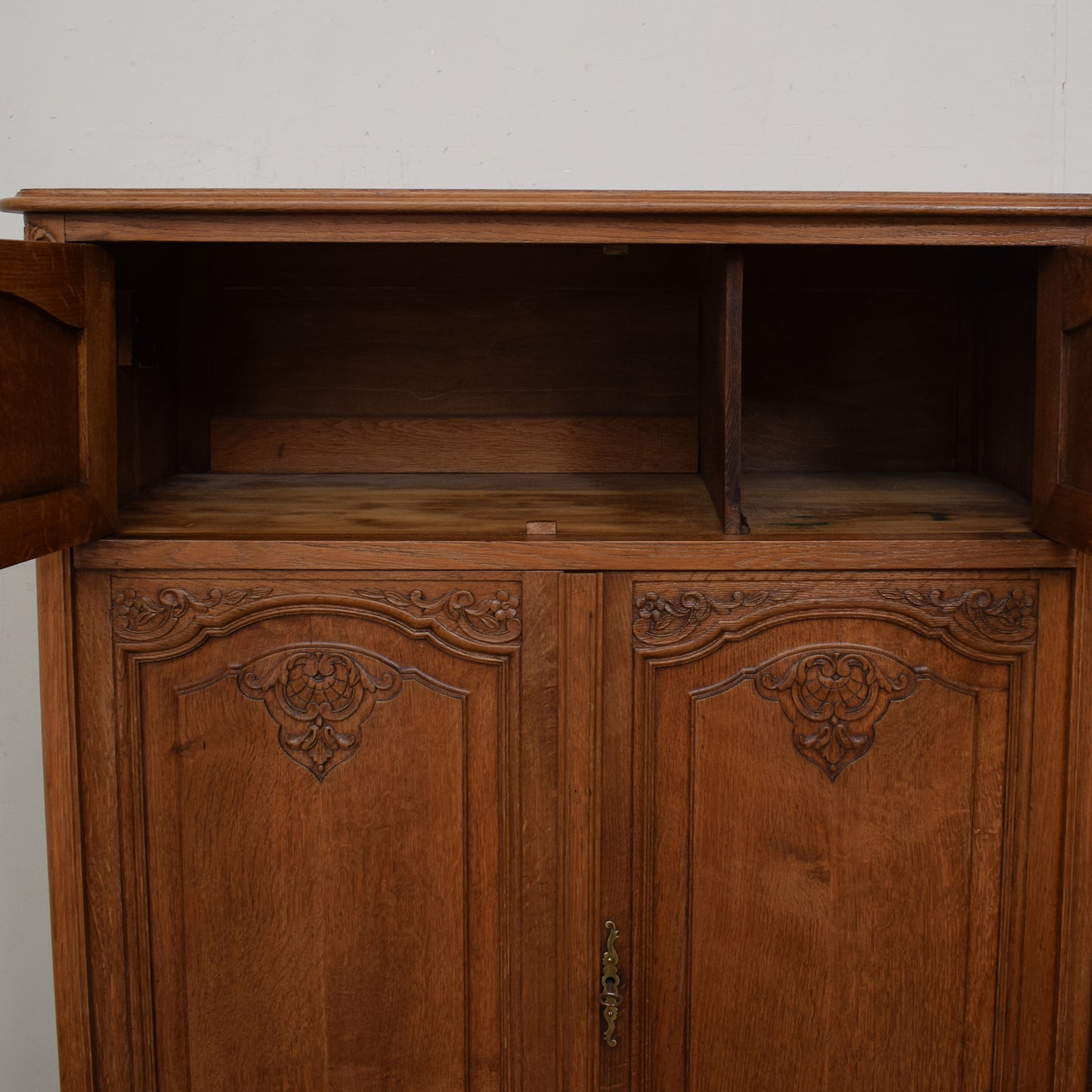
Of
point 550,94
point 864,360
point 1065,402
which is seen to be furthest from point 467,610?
point 550,94

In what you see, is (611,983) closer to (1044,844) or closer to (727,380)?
(1044,844)

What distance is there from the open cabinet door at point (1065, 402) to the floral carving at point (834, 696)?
0.85 feet

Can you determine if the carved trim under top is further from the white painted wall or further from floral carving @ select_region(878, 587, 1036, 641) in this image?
floral carving @ select_region(878, 587, 1036, 641)

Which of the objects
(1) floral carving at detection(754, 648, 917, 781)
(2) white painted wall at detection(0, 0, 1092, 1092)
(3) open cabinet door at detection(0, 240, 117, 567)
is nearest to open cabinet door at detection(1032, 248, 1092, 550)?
(1) floral carving at detection(754, 648, 917, 781)

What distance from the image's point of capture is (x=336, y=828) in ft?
4.43

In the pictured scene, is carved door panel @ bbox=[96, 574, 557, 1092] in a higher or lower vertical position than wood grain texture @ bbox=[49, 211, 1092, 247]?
lower

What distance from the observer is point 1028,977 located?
1.37m

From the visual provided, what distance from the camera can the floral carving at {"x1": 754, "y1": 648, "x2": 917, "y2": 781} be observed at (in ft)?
4.35

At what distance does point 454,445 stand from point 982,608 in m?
0.87

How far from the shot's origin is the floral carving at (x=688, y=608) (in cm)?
131

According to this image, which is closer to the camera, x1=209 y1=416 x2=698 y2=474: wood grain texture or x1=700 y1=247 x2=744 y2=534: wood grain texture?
x1=700 y1=247 x2=744 y2=534: wood grain texture

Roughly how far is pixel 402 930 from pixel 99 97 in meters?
1.55

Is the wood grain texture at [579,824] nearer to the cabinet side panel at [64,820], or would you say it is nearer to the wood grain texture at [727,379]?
the wood grain texture at [727,379]

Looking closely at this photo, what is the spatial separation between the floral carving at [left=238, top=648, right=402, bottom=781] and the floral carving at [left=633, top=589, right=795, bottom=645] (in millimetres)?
314
